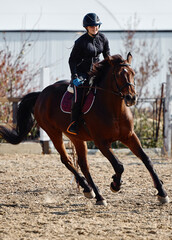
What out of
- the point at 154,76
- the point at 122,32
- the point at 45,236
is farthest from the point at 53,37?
the point at 45,236

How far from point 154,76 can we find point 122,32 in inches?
108

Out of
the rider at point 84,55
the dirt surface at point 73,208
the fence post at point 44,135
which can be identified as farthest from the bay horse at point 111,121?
the fence post at point 44,135

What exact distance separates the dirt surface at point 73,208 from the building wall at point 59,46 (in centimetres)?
917

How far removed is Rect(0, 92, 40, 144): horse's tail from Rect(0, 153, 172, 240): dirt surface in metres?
0.71

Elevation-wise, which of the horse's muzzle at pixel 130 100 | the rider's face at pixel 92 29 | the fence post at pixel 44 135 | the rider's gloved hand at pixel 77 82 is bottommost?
the fence post at pixel 44 135

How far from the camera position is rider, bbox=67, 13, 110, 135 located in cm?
570

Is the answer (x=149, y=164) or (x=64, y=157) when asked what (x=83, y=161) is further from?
(x=149, y=164)

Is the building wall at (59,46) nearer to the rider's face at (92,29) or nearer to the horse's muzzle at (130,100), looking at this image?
the rider's face at (92,29)

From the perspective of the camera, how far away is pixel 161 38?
740 inches

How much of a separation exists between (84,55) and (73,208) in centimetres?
200

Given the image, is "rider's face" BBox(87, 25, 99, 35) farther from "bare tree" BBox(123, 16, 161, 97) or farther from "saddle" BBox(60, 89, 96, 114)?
"bare tree" BBox(123, 16, 161, 97)

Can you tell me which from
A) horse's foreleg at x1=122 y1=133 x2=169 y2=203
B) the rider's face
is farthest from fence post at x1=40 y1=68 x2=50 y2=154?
horse's foreleg at x1=122 y1=133 x2=169 y2=203
